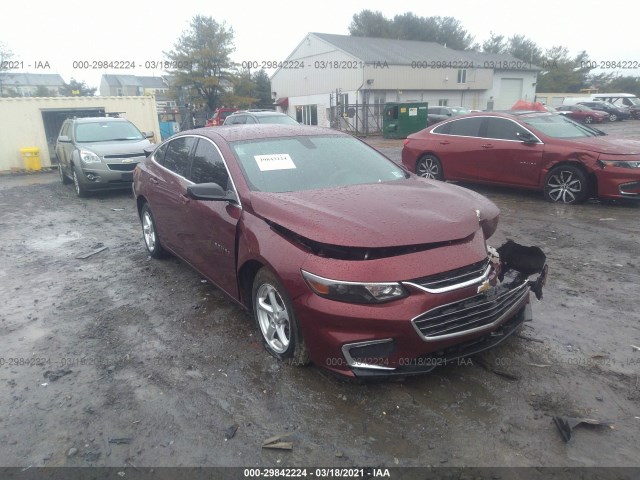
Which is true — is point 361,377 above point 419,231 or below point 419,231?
below

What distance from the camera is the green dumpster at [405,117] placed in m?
25.1

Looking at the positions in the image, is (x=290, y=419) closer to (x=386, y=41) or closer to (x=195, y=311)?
(x=195, y=311)

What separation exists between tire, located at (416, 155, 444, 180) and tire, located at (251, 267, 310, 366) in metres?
6.98

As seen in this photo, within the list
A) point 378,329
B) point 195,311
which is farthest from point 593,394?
point 195,311

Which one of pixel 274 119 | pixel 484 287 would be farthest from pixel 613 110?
pixel 484 287

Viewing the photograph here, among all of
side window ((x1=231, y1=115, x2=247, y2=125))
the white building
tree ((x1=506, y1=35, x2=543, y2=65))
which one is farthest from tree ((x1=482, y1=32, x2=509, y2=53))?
side window ((x1=231, y1=115, x2=247, y2=125))

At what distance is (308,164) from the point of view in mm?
4109

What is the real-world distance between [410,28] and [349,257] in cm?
7149

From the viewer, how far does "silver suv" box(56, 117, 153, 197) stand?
10156mm

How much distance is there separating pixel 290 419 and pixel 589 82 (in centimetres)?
8139

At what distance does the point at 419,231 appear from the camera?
2998mm

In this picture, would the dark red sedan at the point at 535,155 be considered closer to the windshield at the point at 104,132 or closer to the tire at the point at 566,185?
the tire at the point at 566,185

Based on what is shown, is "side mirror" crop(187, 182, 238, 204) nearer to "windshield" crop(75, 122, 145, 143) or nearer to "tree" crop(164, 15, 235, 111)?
"windshield" crop(75, 122, 145, 143)

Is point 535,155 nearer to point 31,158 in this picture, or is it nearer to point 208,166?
point 208,166
